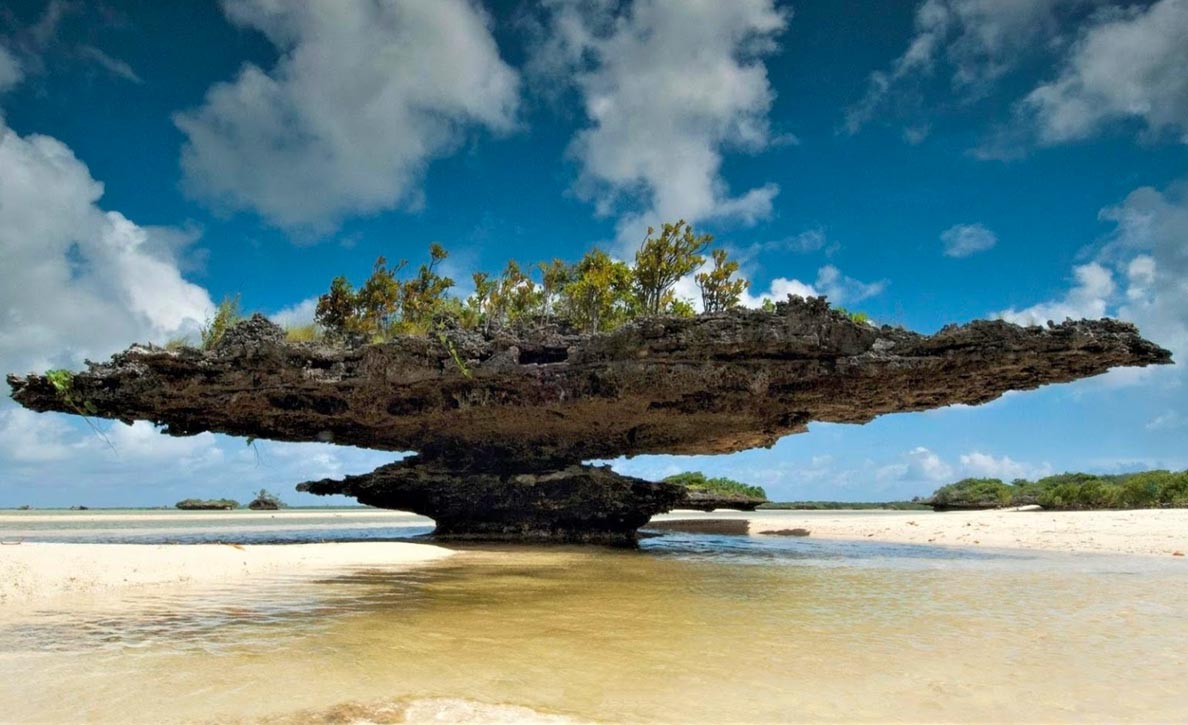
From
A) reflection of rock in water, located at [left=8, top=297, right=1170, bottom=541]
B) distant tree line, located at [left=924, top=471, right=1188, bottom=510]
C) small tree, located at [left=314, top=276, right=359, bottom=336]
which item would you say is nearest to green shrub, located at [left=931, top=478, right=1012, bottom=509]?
distant tree line, located at [left=924, top=471, right=1188, bottom=510]

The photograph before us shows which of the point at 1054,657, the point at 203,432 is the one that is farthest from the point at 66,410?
the point at 1054,657

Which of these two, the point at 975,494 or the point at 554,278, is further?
the point at 975,494

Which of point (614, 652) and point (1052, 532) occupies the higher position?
point (614, 652)

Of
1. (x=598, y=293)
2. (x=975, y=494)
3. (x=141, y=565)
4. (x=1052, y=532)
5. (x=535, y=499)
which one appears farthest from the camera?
(x=975, y=494)

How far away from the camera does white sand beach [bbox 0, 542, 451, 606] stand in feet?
23.7

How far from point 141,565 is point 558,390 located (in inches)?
330

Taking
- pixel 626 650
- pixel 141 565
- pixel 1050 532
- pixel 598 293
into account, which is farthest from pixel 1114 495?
pixel 141 565

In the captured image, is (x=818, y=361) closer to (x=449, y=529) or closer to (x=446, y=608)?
(x=446, y=608)

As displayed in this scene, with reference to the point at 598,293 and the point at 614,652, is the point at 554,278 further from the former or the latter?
the point at 614,652

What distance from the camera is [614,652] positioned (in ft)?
14.6

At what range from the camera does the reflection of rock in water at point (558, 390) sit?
13.1m

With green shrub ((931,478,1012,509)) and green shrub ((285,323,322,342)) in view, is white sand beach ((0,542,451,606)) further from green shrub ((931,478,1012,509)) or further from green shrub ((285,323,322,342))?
green shrub ((931,478,1012,509))

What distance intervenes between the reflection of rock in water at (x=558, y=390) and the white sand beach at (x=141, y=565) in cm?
467

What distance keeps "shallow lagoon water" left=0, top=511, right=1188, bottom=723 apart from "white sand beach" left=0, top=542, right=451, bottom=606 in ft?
2.97
